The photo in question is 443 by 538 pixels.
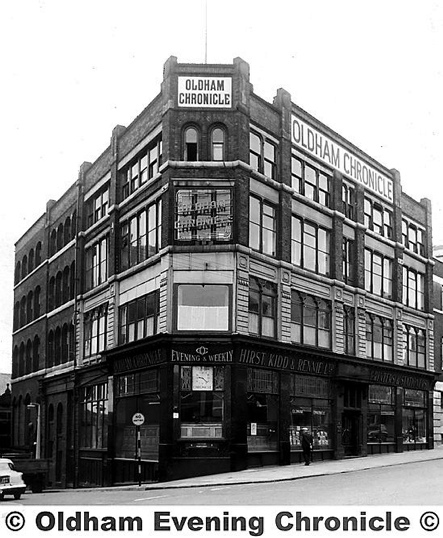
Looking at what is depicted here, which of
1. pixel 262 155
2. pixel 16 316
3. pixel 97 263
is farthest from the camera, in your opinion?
pixel 16 316

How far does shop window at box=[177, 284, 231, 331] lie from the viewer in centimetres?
3266

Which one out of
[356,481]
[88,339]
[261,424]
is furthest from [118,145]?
[356,481]

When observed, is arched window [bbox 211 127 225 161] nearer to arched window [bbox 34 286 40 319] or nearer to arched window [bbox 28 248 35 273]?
arched window [bbox 34 286 40 319]

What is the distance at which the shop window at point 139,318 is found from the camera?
1369 inches

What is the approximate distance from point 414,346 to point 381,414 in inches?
256

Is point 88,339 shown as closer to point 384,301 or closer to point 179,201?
point 179,201

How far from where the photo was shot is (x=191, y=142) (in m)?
34.0

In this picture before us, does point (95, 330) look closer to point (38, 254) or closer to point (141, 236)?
point (141, 236)

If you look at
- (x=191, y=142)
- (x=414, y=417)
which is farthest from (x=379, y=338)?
(x=191, y=142)

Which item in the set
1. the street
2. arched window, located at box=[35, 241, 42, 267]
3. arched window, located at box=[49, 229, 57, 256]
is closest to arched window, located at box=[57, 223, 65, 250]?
arched window, located at box=[49, 229, 57, 256]

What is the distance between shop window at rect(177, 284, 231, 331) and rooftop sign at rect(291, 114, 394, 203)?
8.83 m

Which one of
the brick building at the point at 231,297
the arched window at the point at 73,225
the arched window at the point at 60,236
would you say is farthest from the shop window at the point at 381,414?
the arched window at the point at 60,236

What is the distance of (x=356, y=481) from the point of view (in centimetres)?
2506

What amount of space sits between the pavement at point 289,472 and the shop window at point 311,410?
121 centimetres
